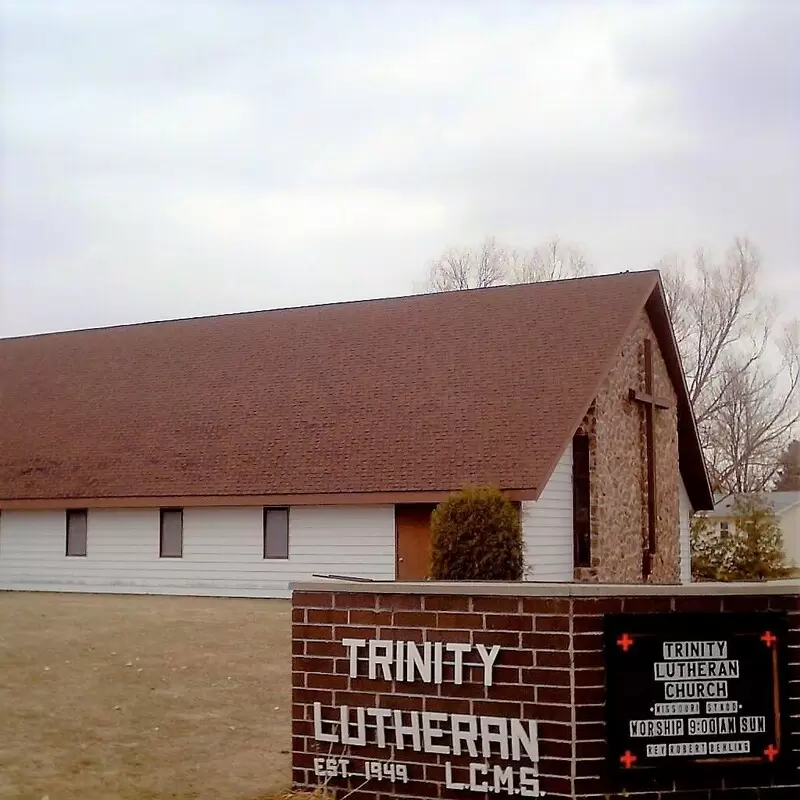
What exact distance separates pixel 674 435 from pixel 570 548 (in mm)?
6498

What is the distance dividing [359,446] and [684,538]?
10279mm

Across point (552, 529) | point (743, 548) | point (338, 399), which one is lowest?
point (743, 548)

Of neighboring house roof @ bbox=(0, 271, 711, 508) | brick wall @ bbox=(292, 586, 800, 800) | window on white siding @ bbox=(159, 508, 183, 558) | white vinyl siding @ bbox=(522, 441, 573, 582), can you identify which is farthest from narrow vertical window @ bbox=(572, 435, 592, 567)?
brick wall @ bbox=(292, 586, 800, 800)

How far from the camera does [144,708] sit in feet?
35.4

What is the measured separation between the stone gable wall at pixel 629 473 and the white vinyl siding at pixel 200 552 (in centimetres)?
436

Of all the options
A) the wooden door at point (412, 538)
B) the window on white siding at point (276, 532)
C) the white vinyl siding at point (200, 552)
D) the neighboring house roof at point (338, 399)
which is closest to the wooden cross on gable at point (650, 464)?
the neighboring house roof at point (338, 399)

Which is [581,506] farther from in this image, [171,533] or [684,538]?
[171,533]

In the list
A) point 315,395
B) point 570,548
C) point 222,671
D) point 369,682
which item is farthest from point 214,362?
point 369,682

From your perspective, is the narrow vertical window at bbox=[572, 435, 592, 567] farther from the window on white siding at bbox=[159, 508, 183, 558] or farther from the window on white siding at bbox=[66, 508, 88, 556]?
the window on white siding at bbox=[66, 508, 88, 556]

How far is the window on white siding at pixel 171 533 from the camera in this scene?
82.6 feet

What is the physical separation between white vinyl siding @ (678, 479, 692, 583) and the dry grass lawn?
13.7 meters

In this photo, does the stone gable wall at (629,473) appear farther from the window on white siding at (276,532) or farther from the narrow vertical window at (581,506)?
the window on white siding at (276,532)

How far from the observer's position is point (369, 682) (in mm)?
7480

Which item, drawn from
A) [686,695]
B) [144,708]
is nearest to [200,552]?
[144,708]
